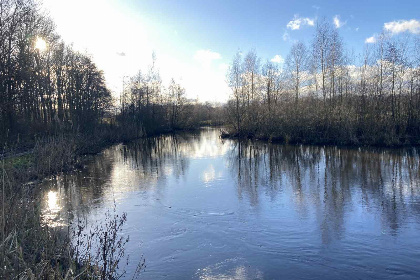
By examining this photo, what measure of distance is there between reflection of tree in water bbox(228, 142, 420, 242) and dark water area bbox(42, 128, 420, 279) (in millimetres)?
32

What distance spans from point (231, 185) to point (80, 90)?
16.0 metres

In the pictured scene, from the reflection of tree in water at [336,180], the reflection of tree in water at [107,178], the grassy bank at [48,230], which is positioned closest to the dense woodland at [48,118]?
the grassy bank at [48,230]

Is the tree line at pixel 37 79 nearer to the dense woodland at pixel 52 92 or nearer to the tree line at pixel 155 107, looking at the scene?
the dense woodland at pixel 52 92

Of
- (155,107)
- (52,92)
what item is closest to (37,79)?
(52,92)

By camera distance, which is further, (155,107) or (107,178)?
(155,107)

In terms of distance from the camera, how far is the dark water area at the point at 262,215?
4.78m

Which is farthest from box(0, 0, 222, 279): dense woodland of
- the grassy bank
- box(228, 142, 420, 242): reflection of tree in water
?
box(228, 142, 420, 242): reflection of tree in water

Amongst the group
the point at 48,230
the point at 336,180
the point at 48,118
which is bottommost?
the point at 336,180

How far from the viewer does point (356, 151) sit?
16266mm

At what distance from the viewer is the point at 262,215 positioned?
6.97 meters

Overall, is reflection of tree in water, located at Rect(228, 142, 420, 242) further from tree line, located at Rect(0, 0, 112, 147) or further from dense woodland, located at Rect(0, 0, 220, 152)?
tree line, located at Rect(0, 0, 112, 147)

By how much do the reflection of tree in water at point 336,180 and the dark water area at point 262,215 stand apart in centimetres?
3

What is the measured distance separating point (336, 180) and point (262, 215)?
4.24 meters

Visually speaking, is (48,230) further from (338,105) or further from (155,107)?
(155,107)
